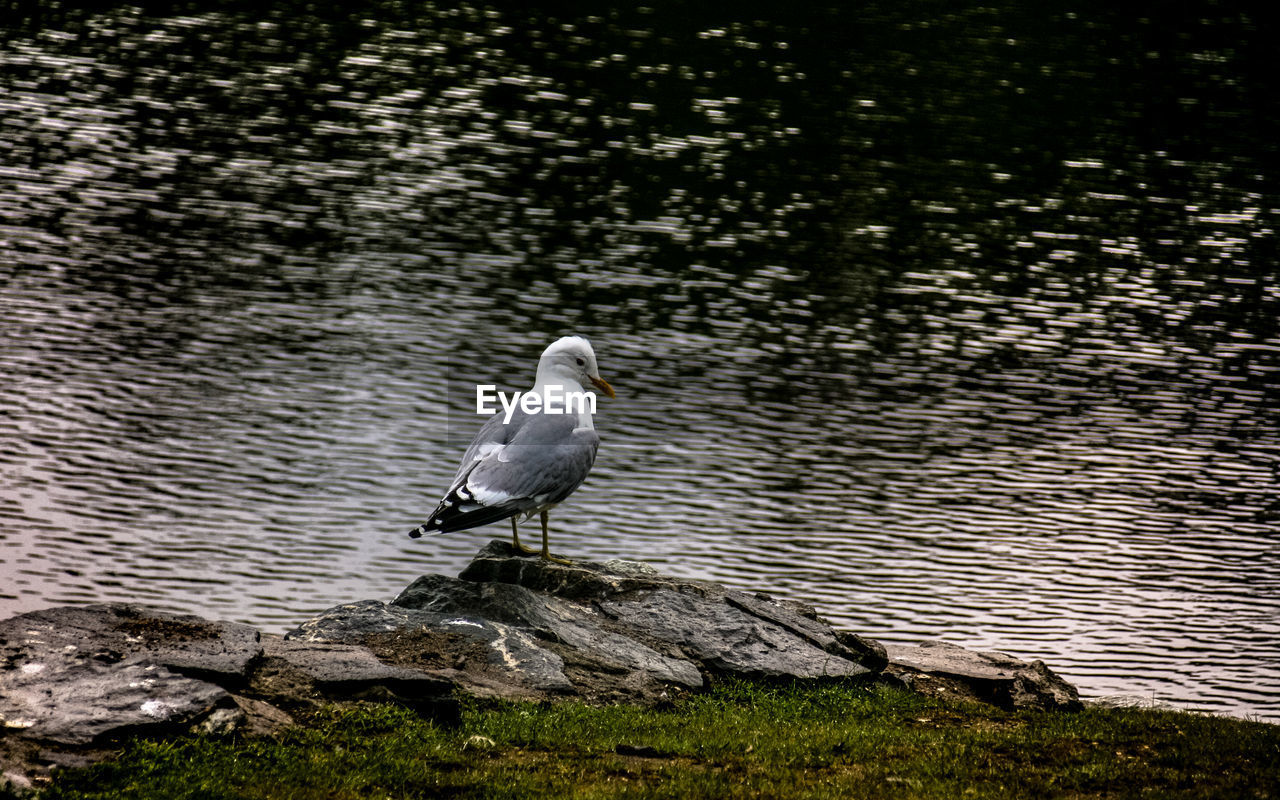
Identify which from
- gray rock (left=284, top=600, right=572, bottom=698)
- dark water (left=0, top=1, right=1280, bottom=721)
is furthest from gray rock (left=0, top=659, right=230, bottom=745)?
dark water (left=0, top=1, right=1280, bottom=721)

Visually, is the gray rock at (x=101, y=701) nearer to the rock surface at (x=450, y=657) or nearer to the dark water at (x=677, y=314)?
the rock surface at (x=450, y=657)

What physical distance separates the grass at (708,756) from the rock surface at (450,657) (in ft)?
0.92

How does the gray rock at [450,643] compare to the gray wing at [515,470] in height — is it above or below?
below

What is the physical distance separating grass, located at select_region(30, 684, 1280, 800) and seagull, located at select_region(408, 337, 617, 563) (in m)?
1.69

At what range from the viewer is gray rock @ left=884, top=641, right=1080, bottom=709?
1172 cm

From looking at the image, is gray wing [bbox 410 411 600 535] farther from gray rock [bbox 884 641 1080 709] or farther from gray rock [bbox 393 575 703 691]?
gray rock [bbox 884 641 1080 709]

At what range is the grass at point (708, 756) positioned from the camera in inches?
327

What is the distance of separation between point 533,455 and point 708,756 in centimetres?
308

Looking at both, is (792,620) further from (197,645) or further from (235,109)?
(235,109)

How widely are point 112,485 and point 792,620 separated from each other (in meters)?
12.6

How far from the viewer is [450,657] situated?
1052 centimetres

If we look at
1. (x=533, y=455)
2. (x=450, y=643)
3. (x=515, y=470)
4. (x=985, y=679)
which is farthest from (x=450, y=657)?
(x=985, y=679)

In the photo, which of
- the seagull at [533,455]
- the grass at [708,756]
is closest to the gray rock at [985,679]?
the grass at [708,756]

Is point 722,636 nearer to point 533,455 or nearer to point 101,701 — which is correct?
point 533,455
